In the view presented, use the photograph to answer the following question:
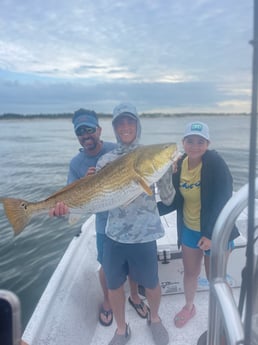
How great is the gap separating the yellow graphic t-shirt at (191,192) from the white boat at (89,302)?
29.5 inches

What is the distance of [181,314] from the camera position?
3.26 meters

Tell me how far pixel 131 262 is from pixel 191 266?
0.69 m

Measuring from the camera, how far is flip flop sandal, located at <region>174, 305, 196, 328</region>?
321cm

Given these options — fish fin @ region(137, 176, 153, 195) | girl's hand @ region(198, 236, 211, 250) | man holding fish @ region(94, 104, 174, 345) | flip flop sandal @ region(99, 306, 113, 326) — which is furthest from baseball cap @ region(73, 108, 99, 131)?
flip flop sandal @ region(99, 306, 113, 326)

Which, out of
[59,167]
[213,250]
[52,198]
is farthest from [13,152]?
[213,250]

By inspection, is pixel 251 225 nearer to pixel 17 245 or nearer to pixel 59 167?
pixel 17 245

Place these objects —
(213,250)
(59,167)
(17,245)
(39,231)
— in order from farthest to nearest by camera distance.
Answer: (59,167) < (39,231) < (17,245) < (213,250)

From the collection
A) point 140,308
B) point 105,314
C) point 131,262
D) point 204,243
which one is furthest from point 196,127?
point 105,314

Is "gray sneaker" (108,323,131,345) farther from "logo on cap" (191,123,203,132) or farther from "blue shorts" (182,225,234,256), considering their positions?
"logo on cap" (191,123,203,132)

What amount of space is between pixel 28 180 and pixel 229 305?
12556mm

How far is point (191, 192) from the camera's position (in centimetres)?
280

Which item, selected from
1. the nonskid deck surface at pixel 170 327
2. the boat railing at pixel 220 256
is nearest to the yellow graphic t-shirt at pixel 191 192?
the nonskid deck surface at pixel 170 327

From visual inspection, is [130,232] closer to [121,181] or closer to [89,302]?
[121,181]

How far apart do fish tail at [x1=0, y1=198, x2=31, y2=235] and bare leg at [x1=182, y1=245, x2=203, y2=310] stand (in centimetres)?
153
